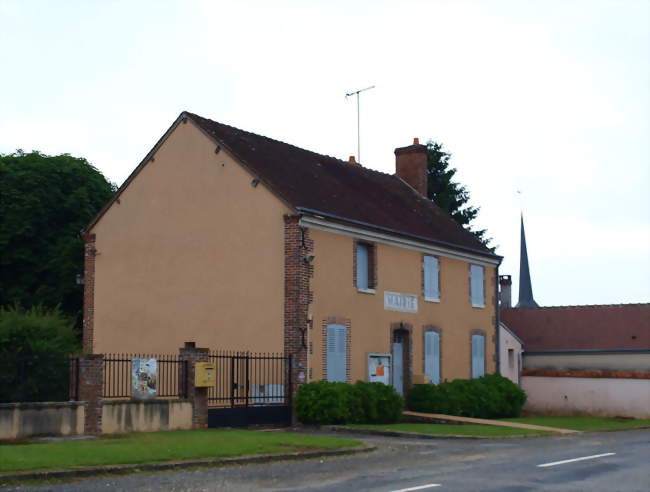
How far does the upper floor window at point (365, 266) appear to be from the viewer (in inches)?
1138

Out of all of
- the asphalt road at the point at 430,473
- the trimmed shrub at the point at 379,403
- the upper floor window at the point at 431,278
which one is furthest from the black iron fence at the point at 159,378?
the upper floor window at the point at 431,278

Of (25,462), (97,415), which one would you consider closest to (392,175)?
(97,415)

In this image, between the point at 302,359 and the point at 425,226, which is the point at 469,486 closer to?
the point at 302,359

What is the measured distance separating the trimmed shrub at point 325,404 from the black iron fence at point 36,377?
6.08m

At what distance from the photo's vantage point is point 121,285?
3047cm

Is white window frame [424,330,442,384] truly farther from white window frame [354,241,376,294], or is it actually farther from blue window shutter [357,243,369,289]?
blue window shutter [357,243,369,289]

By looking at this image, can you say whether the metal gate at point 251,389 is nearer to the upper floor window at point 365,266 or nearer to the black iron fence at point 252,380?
the black iron fence at point 252,380

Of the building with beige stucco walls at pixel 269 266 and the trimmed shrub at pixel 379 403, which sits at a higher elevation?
the building with beige stucco walls at pixel 269 266

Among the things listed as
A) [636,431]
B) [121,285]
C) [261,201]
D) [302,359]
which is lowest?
[636,431]

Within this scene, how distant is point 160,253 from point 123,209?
227 centimetres

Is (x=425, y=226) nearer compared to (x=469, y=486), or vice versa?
(x=469, y=486)

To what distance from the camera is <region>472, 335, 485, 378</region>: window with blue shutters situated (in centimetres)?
3469

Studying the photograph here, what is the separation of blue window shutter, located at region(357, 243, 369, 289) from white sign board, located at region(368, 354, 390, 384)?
215 cm

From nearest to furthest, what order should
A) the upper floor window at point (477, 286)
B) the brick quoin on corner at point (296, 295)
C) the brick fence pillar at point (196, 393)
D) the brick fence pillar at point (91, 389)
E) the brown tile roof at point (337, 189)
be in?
the brick fence pillar at point (91, 389)
the brick fence pillar at point (196, 393)
the brick quoin on corner at point (296, 295)
the brown tile roof at point (337, 189)
the upper floor window at point (477, 286)
